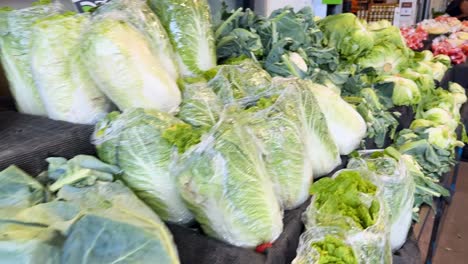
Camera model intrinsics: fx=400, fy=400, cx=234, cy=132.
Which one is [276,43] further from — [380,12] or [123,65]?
[380,12]

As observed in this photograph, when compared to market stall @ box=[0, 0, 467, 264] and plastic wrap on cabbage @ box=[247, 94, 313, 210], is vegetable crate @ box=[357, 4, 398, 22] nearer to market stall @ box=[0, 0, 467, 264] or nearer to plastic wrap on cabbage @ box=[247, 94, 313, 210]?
market stall @ box=[0, 0, 467, 264]

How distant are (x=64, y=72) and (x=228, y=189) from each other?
1.77ft

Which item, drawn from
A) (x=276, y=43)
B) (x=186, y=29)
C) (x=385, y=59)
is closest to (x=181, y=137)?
(x=186, y=29)

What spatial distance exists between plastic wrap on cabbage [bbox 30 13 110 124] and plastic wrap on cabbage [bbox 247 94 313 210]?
45 cm

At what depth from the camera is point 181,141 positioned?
38.0 inches

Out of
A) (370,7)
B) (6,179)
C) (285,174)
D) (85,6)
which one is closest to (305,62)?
(285,174)

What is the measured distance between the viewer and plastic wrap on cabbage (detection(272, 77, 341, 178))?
4.19 feet

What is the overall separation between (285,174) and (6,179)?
69cm

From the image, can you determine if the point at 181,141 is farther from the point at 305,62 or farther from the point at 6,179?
the point at 305,62

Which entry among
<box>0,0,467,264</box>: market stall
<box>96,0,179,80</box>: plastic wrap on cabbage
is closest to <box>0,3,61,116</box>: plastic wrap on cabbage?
<box>0,0,467,264</box>: market stall

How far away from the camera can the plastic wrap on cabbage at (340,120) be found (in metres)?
1.59

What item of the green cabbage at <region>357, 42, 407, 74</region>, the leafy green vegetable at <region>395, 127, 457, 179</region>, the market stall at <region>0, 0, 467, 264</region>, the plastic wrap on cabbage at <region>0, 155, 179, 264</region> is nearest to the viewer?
the plastic wrap on cabbage at <region>0, 155, 179, 264</region>

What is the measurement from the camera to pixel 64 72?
41.7 inches

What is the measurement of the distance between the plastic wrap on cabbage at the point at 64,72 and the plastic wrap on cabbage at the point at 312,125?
0.57 metres
